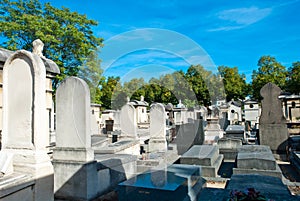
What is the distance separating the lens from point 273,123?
8.98m

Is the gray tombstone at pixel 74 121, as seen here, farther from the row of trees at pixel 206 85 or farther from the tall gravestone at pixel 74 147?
the row of trees at pixel 206 85

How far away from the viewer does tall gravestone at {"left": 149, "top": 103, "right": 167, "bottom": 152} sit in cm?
1013

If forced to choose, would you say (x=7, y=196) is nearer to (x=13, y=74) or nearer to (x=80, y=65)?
(x=13, y=74)

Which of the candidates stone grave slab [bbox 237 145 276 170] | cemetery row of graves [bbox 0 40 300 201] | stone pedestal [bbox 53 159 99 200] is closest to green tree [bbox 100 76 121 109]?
cemetery row of graves [bbox 0 40 300 201]

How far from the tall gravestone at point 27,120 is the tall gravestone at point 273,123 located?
27.0ft

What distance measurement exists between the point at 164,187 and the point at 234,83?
2010 inches

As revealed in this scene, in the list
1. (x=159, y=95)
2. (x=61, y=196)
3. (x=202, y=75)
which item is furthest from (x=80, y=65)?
(x=61, y=196)

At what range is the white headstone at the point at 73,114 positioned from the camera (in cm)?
480

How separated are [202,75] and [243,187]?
16.8 ft

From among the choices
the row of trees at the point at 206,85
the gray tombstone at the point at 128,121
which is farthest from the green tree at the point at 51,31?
the gray tombstone at the point at 128,121

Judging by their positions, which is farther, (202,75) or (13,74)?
(202,75)

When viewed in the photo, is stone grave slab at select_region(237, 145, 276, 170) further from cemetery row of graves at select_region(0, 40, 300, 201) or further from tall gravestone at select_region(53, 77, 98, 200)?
tall gravestone at select_region(53, 77, 98, 200)

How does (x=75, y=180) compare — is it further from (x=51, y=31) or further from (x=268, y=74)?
(x=268, y=74)

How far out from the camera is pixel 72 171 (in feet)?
15.3
